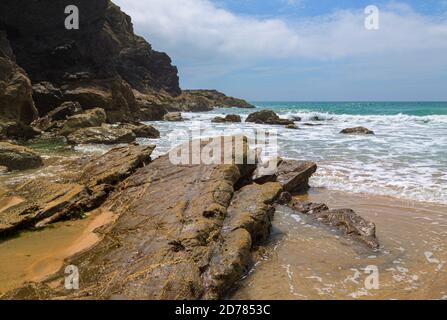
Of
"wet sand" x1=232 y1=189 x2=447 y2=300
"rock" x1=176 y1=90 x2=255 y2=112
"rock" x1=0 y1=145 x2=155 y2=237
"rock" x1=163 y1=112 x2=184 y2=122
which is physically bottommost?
"wet sand" x1=232 y1=189 x2=447 y2=300

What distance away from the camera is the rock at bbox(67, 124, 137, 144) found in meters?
18.3

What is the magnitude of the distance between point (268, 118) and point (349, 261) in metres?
31.9

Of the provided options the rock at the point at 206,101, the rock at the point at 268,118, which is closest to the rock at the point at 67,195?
the rock at the point at 268,118

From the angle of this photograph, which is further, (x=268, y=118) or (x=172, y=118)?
(x=172, y=118)

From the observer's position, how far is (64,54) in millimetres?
36406

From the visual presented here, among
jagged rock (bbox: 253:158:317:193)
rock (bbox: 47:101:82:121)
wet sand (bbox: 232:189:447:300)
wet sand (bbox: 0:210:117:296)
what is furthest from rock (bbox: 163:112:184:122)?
→ wet sand (bbox: 0:210:117:296)

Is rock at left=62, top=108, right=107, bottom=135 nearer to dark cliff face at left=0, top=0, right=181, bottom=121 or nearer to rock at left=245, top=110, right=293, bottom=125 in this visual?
dark cliff face at left=0, top=0, right=181, bottom=121

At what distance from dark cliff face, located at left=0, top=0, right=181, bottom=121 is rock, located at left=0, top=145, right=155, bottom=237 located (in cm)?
2162

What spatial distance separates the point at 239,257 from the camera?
188 inches

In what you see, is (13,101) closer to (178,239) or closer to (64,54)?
(178,239)

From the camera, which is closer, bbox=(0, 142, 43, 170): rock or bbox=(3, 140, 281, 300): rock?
bbox=(3, 140, 281, 300): rock

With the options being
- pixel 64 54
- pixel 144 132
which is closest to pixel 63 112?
pixel 144 132
